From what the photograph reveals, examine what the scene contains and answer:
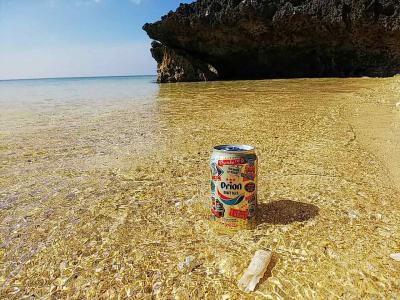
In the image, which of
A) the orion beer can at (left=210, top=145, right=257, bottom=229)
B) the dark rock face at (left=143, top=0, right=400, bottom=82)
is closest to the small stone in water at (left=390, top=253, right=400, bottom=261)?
the orion beer can at (left=210, top=145, right=257, bottom=229)

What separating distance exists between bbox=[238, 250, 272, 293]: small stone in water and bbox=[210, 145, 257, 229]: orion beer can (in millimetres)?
309

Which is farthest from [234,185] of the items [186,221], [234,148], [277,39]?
[277,39]

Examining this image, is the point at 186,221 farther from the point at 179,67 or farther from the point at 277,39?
the point at 179,67

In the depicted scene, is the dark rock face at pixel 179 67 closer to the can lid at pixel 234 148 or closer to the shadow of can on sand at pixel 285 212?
the shadow of can on sand at pixel 285 212

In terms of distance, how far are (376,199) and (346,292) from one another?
1.20 metres

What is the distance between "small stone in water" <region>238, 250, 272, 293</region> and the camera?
1685mm

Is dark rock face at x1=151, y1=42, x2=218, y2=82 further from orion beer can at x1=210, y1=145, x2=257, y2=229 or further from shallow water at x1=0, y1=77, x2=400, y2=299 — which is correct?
orion beer can at x1=210, y1=145, x2=257, y2=229

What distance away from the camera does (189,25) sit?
25953 mm

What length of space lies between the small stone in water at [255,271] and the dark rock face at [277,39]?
22473 millimetres

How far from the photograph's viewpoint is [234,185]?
210 centimetres

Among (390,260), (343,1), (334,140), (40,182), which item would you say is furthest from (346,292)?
(343,1)

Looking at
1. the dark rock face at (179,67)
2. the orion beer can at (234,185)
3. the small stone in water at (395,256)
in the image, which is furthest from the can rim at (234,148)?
the dark rock face at (179,67)

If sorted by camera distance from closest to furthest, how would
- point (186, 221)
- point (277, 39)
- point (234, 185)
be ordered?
1. point (234, 185)
2. point (186, 221)
3. point (277, 39)

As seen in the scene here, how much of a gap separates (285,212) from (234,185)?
0.56m
